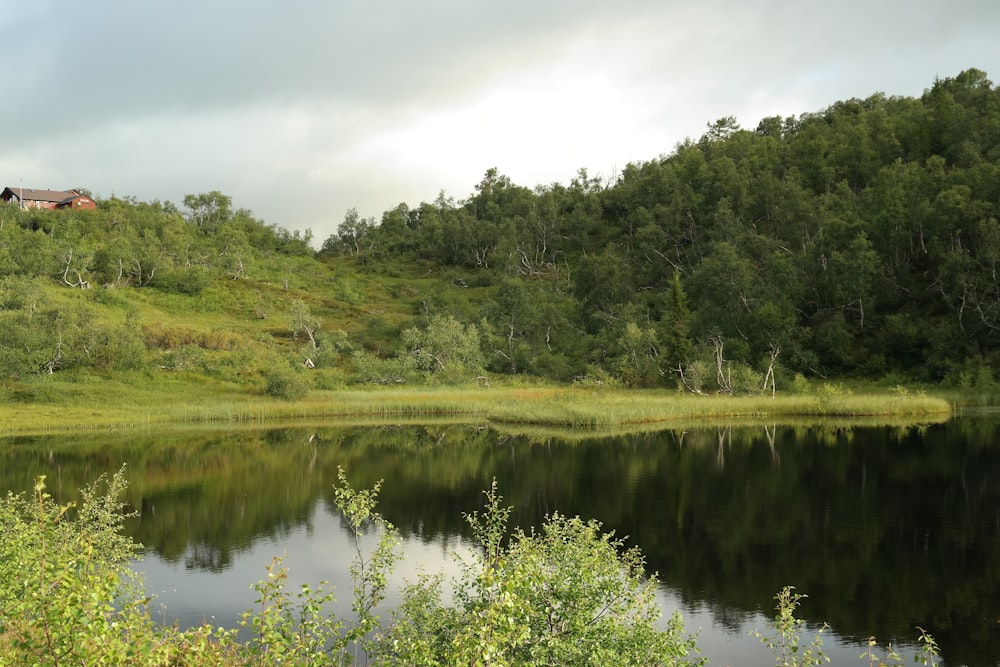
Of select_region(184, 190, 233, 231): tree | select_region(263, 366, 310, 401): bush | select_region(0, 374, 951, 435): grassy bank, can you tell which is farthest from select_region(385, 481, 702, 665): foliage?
select_region(184, 190, 233, 231): tree

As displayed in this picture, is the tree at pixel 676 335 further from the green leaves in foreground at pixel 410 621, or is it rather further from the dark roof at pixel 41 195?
the dark roof at pixel 41 195

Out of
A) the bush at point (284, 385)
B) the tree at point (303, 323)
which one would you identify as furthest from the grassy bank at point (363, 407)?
the tree at point (303, 323)

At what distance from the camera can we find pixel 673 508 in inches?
1198

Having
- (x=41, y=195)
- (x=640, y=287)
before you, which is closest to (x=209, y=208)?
(x=41, y=195)

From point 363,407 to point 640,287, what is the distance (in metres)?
71.7

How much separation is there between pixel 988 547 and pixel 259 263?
4517 inches

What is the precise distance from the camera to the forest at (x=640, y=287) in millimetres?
77750

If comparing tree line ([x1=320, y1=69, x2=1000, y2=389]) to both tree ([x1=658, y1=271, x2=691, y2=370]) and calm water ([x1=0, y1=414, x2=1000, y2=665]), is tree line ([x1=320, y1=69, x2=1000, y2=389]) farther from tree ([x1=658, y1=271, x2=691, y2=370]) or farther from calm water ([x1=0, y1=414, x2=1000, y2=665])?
calm water ([x1=0, y1=414, x2=1000, y2=665])

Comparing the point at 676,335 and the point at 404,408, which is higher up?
the point at 676,335

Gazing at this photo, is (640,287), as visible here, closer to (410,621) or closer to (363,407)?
(363,407)

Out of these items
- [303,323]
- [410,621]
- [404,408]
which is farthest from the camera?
[303,323]

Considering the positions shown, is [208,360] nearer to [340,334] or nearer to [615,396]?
[340,334]

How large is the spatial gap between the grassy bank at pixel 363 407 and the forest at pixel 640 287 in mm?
3222

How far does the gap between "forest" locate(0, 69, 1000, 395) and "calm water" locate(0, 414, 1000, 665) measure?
2279 centimetres
